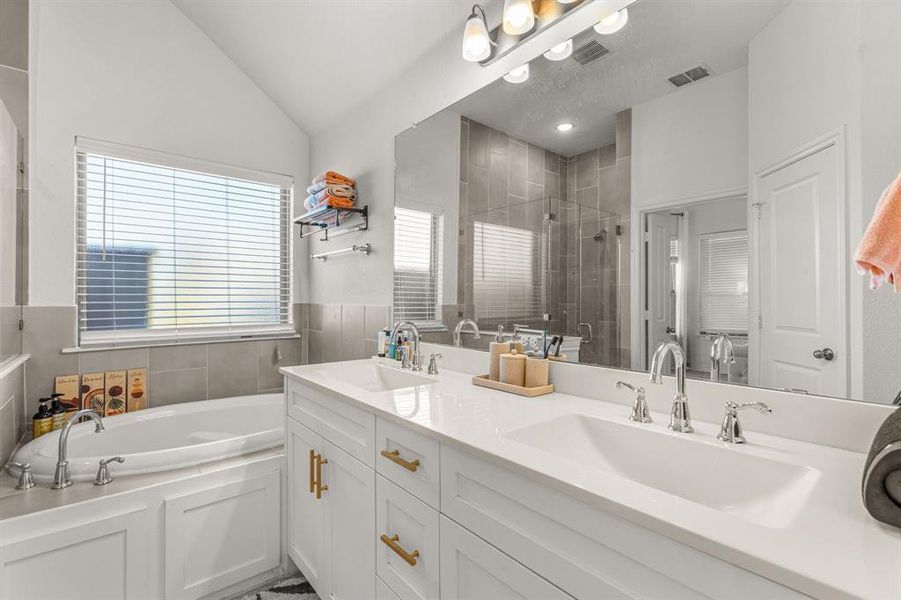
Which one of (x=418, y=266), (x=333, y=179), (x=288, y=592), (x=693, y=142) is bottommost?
(x=288, y=592)

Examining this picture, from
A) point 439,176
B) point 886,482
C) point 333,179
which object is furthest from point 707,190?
point 333,179

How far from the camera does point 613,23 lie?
1.27 m

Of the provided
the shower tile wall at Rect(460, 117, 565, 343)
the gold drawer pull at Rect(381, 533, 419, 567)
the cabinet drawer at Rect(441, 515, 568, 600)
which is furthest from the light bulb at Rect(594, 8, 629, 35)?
the gold drawer pull at Rect(381, 533, 419, 567)

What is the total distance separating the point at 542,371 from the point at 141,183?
2.54 metres

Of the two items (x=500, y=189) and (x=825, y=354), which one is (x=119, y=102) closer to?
(x=500, y=189)

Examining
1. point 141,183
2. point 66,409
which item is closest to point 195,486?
point 66,409

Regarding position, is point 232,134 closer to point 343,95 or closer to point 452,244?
point 343,95

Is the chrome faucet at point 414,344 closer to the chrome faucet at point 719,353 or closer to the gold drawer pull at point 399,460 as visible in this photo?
the gold drawer pull at point 399,460

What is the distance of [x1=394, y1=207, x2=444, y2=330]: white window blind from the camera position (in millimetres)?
1953

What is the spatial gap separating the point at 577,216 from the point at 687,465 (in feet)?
2.52

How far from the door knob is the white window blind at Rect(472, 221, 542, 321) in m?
0.75

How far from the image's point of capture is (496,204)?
167 cm

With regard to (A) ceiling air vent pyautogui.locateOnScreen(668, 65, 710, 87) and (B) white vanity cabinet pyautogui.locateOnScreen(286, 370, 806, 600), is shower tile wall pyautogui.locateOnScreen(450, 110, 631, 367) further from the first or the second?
(B) white vanity cabinet pyautogui.locateOnScreen(286, 370, 806, 600)

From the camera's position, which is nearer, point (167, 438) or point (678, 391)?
point (678, 391)
